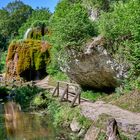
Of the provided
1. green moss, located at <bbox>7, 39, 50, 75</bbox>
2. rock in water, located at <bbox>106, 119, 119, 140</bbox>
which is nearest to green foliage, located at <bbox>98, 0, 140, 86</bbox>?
rock in water, located at <bbox>106, 119, 119, 140</bbox>

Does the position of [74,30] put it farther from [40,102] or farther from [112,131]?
[112,131]

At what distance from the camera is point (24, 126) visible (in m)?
23.9

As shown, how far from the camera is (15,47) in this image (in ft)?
163

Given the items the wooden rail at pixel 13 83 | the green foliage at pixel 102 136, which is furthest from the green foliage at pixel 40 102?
the green foliage at pixel 102 136

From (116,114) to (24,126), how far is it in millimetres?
6114

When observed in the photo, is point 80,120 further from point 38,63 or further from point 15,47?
point 15,47

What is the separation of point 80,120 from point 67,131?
2.97 feet

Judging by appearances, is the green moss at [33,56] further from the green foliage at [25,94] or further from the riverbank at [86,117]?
the riverbank at [86,117]

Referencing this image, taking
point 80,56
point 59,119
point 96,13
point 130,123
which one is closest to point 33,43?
point 96,13

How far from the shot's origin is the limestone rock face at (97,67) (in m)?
25.1

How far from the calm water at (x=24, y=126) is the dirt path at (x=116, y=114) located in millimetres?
2257

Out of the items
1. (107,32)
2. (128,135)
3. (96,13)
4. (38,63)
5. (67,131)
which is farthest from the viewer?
(38,63)

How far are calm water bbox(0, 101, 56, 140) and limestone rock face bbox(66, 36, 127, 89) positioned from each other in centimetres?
429

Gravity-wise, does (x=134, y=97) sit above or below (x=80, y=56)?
below
